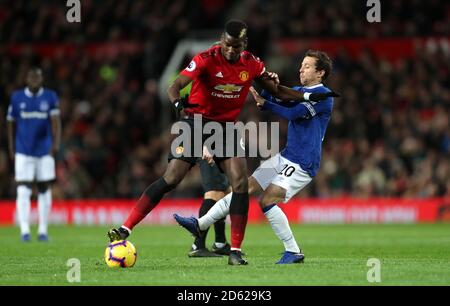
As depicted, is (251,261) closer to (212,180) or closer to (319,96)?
(212,180)

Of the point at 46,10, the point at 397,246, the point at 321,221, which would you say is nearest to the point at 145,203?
the point at 397,246

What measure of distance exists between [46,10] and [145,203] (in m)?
16.6

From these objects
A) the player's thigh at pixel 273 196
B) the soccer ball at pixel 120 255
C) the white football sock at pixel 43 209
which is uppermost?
the player's thigh at pixel 273 196

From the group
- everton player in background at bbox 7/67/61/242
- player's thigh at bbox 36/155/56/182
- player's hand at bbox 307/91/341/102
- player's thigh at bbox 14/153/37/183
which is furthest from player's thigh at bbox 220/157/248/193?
player's thigh at bbox 14/153/37/183

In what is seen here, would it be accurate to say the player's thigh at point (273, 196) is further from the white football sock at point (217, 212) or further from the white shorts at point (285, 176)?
the white football sock at point (217, 212)

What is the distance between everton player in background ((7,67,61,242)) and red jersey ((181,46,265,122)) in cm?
562

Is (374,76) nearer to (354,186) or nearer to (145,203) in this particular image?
(354,186)

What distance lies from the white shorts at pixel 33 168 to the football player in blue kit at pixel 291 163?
5401 mm

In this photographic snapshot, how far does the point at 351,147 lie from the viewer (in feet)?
73.4

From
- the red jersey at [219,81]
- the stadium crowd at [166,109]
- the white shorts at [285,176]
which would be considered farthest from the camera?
the stadium crowd at [166,109]

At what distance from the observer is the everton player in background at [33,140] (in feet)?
49.9

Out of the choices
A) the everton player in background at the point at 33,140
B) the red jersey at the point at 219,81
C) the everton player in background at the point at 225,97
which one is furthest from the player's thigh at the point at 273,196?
the everton player in background at the point at 33,140

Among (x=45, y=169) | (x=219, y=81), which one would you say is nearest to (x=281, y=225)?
(x=219, y=81)

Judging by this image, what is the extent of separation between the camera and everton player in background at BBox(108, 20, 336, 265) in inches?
380
